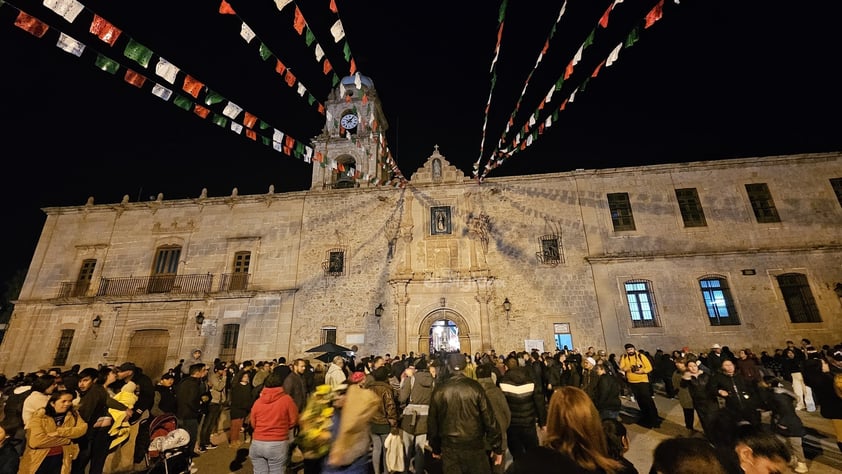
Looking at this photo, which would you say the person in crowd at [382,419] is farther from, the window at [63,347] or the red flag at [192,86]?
the window at [63,347]

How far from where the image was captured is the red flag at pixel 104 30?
5.73 meters

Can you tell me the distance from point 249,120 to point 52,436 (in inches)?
273

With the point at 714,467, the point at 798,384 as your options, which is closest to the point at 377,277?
the point at 798,384

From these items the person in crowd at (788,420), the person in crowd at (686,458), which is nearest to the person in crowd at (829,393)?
the person in crowd at (788,420)

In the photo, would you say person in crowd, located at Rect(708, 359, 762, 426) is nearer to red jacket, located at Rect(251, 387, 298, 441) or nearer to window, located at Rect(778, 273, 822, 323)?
red jacket, located at Rect(251, 387, 298, 441)

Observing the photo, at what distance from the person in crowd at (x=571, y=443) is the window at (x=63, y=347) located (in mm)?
21918

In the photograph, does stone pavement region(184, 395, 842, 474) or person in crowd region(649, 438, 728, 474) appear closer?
person in crowd region(649, 438, 728, 474)

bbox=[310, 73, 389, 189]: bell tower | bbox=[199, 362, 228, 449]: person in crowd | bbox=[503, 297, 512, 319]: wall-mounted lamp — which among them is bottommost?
bbox=[199, 362, 228, 449]: person in crowd

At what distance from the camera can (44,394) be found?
4.70m

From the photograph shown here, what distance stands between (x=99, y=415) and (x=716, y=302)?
59.9ft

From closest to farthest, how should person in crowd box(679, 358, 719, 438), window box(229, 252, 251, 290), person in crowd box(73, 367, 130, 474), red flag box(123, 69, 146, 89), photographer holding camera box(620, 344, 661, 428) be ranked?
person in crowd box(73, 367, 130, 474) < person in crowd box(679, 358, 719, 438) < red flag box(123, 69, 146, 89) < photographer holding camera box(620, 344, 661, 428) < window box(229, 252, 251, 290)

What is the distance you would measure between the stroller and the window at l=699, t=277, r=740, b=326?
16.7 metres

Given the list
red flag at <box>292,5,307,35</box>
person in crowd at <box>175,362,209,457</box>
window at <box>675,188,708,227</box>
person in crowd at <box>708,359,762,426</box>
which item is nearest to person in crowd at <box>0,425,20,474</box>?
person in crowd at <box>175,362,209,457</box>

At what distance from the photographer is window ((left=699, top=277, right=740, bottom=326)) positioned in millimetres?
13406
